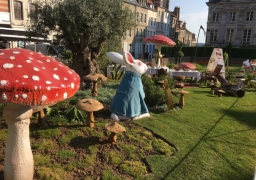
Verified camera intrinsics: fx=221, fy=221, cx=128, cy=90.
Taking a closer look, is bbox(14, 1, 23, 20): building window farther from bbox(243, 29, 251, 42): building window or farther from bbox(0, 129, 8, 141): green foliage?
bbox(243, 29, 251, 42): building window

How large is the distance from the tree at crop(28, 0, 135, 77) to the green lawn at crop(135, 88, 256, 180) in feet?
11.1

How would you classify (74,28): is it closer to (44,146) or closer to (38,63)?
(44,146)

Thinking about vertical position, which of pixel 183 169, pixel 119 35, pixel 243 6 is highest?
pixel 243 6

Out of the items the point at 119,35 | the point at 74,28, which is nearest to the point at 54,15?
the point at 74,28

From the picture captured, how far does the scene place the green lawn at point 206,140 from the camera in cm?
429

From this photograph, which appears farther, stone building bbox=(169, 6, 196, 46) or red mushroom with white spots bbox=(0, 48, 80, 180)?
stone building bbox=(169, 6, 196, 46)

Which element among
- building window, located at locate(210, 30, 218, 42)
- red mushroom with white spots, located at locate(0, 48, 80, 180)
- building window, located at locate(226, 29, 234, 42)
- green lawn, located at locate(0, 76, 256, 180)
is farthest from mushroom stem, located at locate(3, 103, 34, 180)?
building window, located at locate(210, 30, 218, 42)

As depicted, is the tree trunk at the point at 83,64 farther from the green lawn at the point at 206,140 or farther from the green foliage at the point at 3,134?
the green foliage at the point at 3,134

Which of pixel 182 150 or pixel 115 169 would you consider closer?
pixel 115 169

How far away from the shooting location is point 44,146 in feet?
14.9

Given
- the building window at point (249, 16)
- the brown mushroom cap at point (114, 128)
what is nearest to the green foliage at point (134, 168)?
the brown mushroom cap at point (114, 128)

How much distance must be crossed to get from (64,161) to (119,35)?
5.62 metres

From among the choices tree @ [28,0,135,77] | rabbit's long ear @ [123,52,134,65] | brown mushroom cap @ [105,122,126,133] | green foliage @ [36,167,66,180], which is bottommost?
green foliage @ [36,167,66,180]

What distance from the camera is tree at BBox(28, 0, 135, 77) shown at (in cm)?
728
